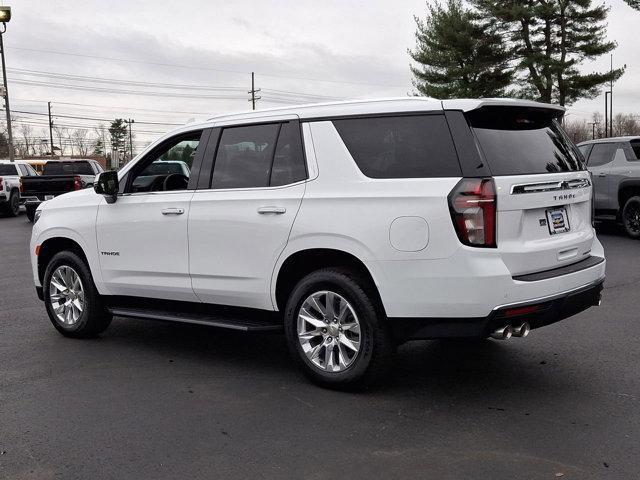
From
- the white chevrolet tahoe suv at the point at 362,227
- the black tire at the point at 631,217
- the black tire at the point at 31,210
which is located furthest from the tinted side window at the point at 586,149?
the black tire at the point at 31,210

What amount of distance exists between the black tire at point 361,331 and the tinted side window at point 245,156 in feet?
2.81

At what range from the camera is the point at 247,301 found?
512 cm

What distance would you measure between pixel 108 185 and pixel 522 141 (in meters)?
3.31

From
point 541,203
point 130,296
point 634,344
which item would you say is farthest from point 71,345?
point 634,344

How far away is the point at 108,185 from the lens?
19.3ft

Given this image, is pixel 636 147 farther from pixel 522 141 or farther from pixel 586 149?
pixel 522 141

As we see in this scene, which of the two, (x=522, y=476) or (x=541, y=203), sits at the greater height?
(x=541, y=203)

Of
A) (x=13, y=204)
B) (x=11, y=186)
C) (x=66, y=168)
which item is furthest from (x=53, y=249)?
(x=11, y=186)

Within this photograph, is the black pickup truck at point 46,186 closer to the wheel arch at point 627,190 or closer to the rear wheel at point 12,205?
the rear wheel at point 12,205

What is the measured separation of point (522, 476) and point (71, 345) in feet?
13.7

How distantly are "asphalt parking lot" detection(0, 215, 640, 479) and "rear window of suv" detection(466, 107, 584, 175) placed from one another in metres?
1.48

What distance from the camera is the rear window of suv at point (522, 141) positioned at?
4371 mm

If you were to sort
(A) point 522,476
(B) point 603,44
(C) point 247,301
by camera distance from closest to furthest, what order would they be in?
1. (A) point 522,476
2. (C) point 247,301
3. (B) point 603,44

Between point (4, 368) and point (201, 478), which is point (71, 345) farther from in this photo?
point (201, 478)
